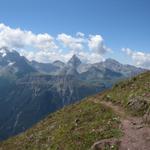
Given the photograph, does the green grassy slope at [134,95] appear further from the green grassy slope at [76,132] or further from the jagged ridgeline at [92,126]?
the green grassy slope at [76,132]

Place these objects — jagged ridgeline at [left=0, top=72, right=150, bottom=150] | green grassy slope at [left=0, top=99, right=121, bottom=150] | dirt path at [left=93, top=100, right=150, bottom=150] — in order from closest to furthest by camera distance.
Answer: dirt path at [left=93, top=100, right=150, bottom=150], jagged ridgeline at [left=0, top=72, right=150, bottom=150], green grassy slope at [left=0, top=99, right=121, bottom=150]

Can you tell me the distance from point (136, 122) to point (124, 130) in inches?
119

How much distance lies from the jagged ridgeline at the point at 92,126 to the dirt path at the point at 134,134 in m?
0.50

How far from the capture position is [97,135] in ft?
115

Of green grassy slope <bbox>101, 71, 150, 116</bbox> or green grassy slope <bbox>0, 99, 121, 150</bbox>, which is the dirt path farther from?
green grassy slope <bbox>101, 71, 150, 116</bbox>

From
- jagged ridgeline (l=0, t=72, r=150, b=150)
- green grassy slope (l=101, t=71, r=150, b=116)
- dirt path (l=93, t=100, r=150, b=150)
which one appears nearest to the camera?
dirt path (l=93, t=100, r=150, b=150)

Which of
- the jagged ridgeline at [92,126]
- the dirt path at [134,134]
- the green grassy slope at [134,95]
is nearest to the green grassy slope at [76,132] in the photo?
the jagged ridgeline at [92,126]

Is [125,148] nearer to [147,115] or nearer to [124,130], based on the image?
[124,130]

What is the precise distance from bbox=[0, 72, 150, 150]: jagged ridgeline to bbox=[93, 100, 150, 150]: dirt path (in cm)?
50

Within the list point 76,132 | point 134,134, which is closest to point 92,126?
point 76,132

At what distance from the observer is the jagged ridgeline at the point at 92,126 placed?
34.6 m

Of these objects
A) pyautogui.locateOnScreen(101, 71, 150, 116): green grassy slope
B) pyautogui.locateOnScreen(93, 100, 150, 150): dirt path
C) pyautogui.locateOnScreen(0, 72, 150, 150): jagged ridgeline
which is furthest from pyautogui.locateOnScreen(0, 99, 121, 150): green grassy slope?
pyautogui.locateOnScreen(101, 71, 150, 116): green grassy slope

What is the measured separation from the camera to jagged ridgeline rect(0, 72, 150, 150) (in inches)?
1363

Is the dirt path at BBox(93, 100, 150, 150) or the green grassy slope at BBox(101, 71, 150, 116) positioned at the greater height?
the green grassy slope at BBox(101, 71, 150, 116)
